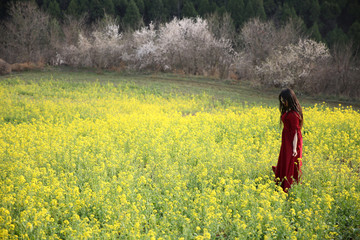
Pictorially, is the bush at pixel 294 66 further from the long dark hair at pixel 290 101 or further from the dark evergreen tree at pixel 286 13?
the dark evergreen tree at pixel 286 13

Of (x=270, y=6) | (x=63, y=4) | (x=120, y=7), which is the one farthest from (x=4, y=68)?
(x=270, y=6)

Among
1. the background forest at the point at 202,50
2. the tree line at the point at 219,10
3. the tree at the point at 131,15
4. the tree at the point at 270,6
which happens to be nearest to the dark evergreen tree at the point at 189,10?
the tree line at the point at 219,10

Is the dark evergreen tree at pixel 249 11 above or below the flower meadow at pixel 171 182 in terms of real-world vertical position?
above

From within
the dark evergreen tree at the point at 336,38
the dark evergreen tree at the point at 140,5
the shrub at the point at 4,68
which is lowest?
the shrub at the point at 4,68

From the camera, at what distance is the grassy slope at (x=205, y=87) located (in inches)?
918

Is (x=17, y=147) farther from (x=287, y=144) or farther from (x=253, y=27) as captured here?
(x=253, y=27)

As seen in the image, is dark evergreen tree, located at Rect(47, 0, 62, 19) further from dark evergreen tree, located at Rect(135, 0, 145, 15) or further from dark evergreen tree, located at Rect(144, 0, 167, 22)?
dark evergreen tree, located at Rect(144, 0, 167, 22)

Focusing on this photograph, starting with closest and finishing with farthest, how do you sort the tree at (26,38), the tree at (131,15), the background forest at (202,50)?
the background forest at (202,50), the tree at (26,38), the tree at (131,15)

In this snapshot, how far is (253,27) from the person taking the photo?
36.1m

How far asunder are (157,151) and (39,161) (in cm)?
320

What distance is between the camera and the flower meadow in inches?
212

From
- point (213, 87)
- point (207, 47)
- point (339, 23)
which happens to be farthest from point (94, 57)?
point (339, 23)

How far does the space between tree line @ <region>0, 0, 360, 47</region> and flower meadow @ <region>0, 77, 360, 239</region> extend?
1701 inches

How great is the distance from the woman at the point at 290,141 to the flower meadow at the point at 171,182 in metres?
0.28
